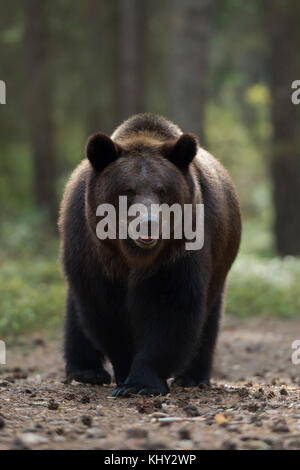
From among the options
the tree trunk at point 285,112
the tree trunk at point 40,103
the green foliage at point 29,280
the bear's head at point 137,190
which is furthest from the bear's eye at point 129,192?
the tree trunk at point 40,103

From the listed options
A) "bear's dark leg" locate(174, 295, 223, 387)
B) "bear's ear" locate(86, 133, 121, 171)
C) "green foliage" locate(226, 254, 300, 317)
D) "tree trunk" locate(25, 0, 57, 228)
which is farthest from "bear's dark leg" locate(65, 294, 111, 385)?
"tree trunk" locate(25, 0, 57, 228)

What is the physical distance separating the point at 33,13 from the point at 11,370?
1472 cm

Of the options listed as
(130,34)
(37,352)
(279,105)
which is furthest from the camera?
(130,34)

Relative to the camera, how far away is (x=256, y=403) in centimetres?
562

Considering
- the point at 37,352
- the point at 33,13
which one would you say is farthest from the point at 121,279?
the point at 33,13

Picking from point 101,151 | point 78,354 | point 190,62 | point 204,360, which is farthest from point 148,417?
point 190,62

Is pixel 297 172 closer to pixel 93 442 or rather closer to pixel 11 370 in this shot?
pixel 11 370

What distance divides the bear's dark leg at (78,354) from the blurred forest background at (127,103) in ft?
11.1

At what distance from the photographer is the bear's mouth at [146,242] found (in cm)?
574

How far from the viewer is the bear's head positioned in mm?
5801

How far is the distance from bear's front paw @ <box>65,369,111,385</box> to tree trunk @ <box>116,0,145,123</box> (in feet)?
42.5

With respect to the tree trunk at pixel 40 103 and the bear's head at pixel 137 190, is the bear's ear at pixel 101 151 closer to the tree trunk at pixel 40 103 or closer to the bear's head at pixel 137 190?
the bear's head at pixel 137 190

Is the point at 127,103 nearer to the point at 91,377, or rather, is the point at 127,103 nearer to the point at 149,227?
the point at 91,377
